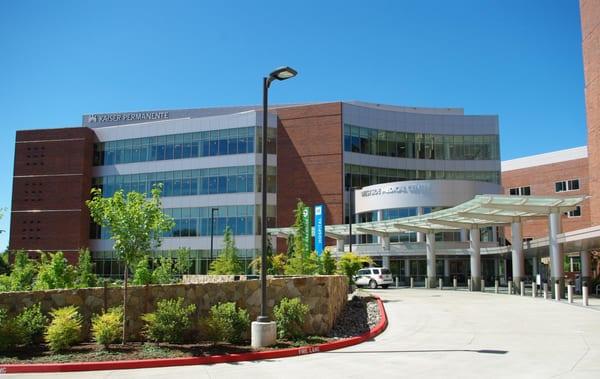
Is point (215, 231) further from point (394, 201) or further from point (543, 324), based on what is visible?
point (543, 324)

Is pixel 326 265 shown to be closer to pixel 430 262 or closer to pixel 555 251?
pixel 555 251

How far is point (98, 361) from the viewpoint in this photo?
40.1 feet

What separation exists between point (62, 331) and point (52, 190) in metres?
57.5

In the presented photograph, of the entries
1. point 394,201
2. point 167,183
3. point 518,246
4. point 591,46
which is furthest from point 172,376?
point 167,183

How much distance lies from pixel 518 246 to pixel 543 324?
18276 millimetres

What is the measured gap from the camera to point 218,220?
60.1 m

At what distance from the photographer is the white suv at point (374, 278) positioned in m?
42.1

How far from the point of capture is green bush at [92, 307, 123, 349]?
13312 mm

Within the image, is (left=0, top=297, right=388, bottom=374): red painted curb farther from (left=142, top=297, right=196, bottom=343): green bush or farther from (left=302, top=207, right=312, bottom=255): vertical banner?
(left=302, top=207, right=312, bottom=255): vertical banner

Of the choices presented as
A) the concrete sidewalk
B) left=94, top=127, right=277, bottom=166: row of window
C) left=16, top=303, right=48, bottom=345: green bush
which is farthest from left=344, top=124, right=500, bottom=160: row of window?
left=16, top=303, right=48, bottom=345: green bush

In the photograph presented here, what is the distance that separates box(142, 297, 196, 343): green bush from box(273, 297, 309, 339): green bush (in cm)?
248

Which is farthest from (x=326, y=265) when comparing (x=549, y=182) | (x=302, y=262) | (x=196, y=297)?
(x=549, y=182)

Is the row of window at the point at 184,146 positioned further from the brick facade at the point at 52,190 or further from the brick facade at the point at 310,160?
the brick facade at the point at 52,190

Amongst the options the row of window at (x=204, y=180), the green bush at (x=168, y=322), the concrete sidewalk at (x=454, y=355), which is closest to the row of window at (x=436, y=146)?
the row of window at (x=204, y=180)
